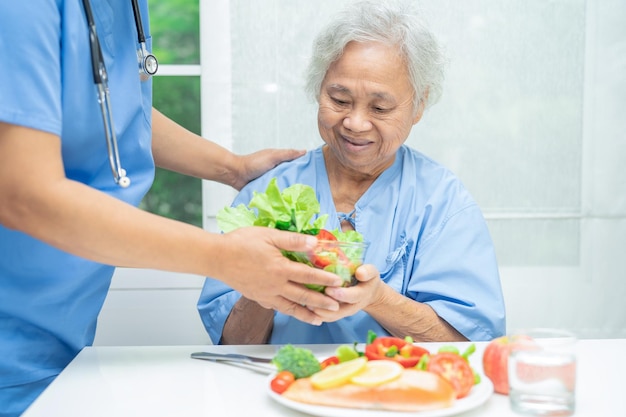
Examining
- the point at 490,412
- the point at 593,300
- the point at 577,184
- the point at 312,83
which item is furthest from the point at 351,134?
the point at 593,300

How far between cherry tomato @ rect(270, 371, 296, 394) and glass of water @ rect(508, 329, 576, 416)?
1.08 feet

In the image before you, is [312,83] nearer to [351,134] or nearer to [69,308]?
[351,134]

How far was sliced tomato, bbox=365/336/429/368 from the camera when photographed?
117cm

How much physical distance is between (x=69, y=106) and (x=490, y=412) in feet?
2.81

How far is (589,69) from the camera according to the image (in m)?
2.42

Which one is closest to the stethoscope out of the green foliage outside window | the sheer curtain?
the sheer curtain

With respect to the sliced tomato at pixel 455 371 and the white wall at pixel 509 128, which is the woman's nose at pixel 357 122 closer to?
the white wall at pixel 509 128

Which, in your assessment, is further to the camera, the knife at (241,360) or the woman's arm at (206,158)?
the woman's arm at (206,158)

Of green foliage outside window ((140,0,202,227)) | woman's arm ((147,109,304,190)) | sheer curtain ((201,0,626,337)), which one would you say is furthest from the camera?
green foliage outside window ((140,0,202,227))

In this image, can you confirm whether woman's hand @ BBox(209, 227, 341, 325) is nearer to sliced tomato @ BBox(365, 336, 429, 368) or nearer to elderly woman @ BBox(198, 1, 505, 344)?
sliced tomato @ BBox(365, 336, 429, 368)

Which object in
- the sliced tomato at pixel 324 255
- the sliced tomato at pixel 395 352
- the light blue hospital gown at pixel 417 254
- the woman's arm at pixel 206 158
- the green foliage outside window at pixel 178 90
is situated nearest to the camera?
the sliced tomato at pixel 395 352

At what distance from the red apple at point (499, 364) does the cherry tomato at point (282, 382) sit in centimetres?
32

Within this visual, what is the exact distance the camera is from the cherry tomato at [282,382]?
114 centimetres

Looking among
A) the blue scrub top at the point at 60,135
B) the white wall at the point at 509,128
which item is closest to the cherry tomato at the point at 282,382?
the blue scrub top at the point at 60,135
